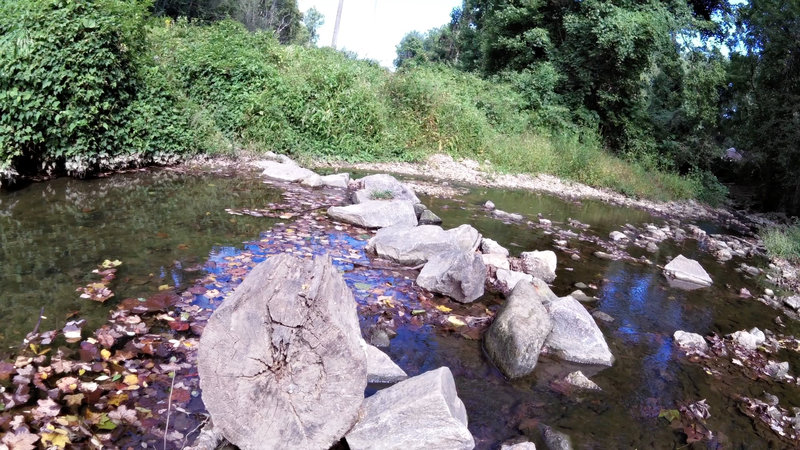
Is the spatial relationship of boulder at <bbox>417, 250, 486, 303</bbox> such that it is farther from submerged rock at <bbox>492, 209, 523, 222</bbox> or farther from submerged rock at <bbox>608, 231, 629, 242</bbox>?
submerged rock at <bbox>608, 231, 629, 242</bbox>

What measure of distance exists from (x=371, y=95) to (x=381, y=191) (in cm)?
686

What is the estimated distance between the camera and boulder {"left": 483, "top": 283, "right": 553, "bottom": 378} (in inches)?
189

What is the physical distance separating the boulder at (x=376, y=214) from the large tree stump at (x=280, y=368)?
210 inches

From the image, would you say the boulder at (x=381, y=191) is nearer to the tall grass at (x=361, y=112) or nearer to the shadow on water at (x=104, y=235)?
the shadow on water at (x=104, y=235)

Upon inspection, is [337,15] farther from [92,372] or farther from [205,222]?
[92,372]

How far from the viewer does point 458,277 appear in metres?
6.14

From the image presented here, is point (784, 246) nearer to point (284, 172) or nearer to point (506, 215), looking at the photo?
point (506, 215)

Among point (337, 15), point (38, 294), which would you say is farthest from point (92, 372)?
point (337, 15)

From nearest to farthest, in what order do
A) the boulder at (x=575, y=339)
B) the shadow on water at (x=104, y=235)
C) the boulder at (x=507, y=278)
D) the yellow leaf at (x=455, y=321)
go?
the shadow on water at (x=104, y=235) < the boulder at (x=575, y=339) < the yellow leaf at (x=455, y=321) < the boulder at (x=507, y=278)

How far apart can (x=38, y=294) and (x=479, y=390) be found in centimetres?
427

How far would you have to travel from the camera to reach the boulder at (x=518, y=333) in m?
4.80

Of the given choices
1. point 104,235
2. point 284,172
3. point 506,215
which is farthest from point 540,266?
point 284,172

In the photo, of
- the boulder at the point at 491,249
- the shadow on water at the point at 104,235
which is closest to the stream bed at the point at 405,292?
the shadow on water at the point at 104,235

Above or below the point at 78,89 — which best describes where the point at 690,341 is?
below
